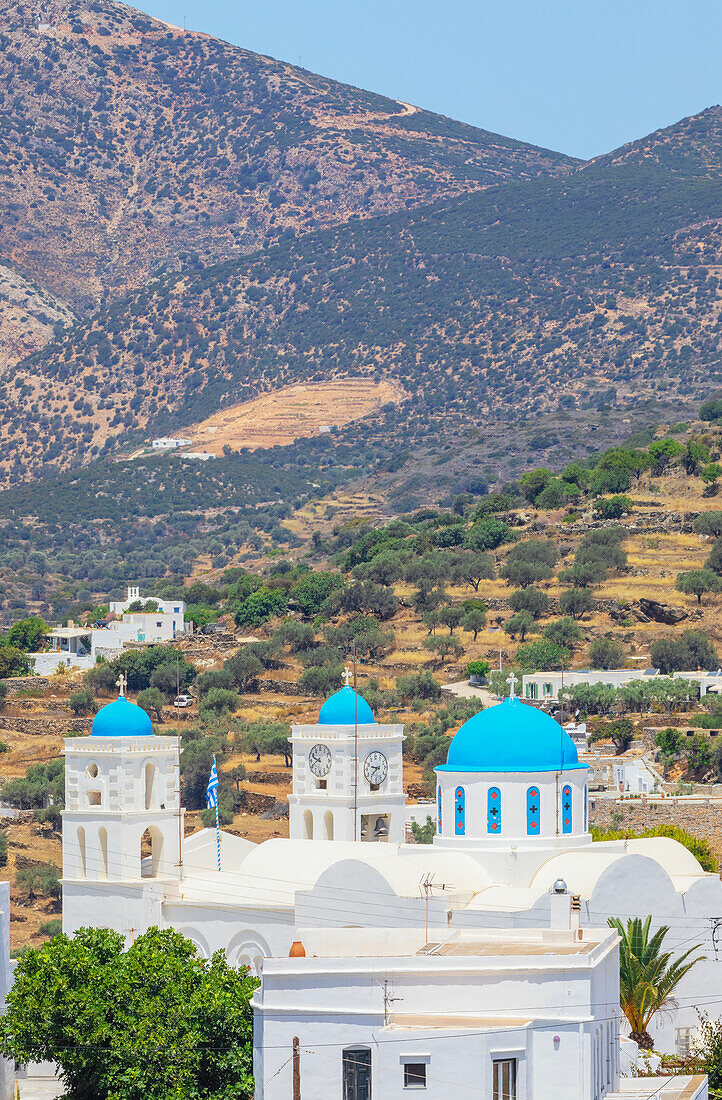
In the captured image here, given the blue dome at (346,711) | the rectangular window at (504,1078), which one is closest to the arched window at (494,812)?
the blue dome at (346,711)

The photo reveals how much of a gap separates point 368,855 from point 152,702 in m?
57.2

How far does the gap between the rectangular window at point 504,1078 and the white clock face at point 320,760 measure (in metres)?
20.6

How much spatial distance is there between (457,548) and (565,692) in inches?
1383

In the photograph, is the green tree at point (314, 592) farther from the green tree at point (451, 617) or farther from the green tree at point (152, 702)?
the green tree at point (152, 702)

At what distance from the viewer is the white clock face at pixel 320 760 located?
52.0 m

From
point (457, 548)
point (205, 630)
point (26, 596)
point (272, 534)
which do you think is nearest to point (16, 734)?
point (205, 630)

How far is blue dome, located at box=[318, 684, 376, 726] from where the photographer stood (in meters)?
52.1

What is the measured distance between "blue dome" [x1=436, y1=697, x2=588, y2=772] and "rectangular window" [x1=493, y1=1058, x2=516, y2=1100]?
17.6 meters

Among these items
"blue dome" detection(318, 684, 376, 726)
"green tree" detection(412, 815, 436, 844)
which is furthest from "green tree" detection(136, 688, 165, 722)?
"blue dome" detection(318, 684, 376, 726)

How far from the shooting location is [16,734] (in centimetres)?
10369

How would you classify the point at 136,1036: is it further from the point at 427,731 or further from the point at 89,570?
the point at 89,570

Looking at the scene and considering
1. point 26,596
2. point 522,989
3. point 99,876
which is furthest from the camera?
point 26,596

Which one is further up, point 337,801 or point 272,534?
point 272,534

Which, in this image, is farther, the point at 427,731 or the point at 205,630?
the point at 205,630
